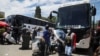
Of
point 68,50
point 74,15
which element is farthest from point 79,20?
point 68,50

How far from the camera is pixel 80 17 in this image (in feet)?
59.6

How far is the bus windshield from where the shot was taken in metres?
17.9

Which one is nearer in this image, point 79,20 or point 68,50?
point 68,50

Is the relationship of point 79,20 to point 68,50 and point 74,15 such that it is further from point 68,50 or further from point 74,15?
point 68,50

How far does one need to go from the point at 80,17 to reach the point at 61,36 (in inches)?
159

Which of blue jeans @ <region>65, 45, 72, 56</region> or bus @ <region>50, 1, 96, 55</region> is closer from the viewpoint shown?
blue jeans @ <region>65, 45, 72, 56</region>

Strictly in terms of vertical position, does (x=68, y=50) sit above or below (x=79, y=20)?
below

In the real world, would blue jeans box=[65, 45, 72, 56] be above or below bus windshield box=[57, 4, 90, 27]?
below

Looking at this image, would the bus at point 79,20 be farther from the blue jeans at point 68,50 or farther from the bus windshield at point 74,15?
the blue jeans at point 68,50

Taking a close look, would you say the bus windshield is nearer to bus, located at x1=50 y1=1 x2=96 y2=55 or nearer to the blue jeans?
bus, located at x1=50 y1=1 x2=96 y2=55

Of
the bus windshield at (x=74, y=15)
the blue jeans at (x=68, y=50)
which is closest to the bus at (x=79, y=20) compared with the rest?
the bus windshield at (x=74, y=15)

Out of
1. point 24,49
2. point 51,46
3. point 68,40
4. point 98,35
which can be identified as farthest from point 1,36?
point 68,40

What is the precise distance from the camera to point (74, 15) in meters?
18.5

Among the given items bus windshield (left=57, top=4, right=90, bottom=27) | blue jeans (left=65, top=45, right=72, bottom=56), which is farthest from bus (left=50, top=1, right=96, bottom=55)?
blue jeans (left=65, top=45, right=72, bottom=56)
